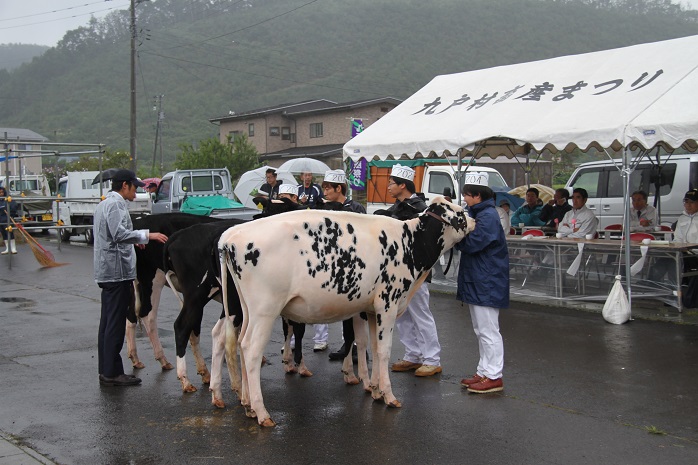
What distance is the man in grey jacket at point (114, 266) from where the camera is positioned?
23.8ft

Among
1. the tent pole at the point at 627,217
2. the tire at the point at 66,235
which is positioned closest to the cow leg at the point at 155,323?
the tent pole at the point at 627,217

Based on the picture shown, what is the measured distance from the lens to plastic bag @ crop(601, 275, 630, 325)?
32.7ft

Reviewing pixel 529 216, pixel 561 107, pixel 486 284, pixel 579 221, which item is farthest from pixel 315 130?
pixel 486 284

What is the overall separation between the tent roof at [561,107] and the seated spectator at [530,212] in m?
3.00

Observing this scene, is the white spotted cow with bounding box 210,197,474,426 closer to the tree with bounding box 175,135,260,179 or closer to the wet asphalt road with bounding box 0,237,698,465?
the wet asphalt road with bounding box 0,237,698,465

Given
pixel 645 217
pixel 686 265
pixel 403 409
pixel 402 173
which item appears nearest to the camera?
pixel 403 409

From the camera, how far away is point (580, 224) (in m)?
13.1

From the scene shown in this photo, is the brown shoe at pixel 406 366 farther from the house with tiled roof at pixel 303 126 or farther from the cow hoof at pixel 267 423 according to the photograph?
the house with tiled roof at pixel 303 126

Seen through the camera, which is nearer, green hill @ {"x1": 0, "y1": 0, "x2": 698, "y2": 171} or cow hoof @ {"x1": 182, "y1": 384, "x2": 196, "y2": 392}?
cow hoof @ {"x1": 182, "y1": 384, "x2": 196, "y2": 392}

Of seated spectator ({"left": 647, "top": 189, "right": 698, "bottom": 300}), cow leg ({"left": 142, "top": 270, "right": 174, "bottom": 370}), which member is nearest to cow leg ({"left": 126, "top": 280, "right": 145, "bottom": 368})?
cow leg ({"left": 142, "top": 270, "right": 174, "bottom": 370})

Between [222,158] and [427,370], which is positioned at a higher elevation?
[222,158]

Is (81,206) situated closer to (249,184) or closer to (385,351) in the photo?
(249,184)

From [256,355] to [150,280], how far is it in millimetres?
2600

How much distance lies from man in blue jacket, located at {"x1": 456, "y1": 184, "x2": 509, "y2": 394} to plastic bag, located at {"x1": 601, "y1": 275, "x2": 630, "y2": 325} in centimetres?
356
